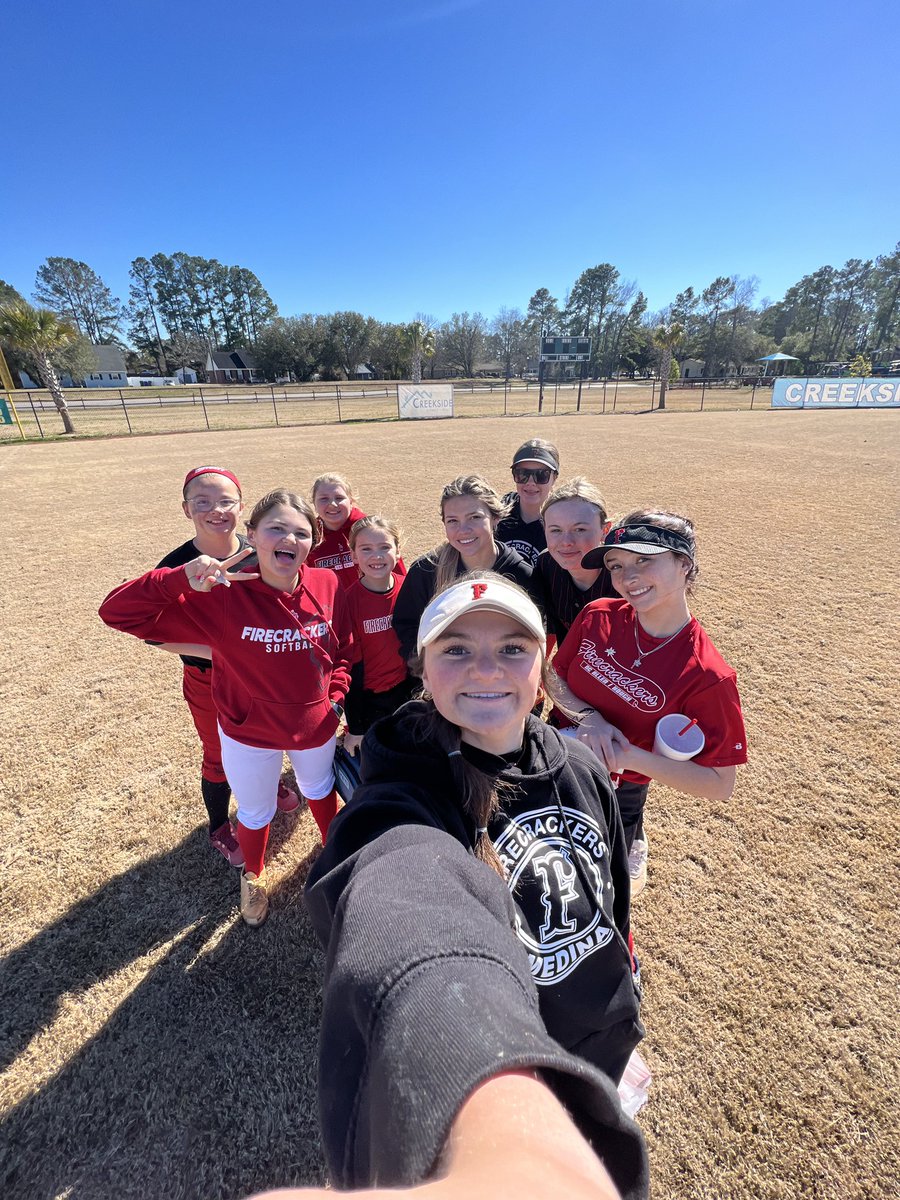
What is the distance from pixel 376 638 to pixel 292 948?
5.79 feet

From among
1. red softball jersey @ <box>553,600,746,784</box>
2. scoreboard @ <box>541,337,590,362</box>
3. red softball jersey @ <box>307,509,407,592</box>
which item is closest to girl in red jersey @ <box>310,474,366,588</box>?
red softball jersey @ <box>307,509,407,592</box>

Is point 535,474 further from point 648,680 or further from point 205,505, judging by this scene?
point 205,505

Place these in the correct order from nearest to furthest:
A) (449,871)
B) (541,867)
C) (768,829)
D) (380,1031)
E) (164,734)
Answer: (380,1031), (449,871), (541,867), (768,829), (164,734)

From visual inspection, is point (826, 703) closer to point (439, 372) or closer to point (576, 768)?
point (576, 768)

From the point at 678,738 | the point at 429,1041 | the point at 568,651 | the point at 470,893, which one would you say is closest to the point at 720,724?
the point at 678,738

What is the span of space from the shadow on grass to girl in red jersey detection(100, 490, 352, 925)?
62cm

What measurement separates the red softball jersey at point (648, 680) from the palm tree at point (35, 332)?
31020 millimetres

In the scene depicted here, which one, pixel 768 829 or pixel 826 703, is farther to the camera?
pixel 826 703

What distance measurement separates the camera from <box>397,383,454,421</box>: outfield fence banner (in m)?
31.9

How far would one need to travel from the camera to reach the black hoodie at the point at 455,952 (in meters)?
0.69

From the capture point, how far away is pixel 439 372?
80812 mm

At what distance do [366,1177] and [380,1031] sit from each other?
232 mm

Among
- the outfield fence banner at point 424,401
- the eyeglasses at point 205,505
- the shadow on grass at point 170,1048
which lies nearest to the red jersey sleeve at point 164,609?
the eyeglasses at point 205,505

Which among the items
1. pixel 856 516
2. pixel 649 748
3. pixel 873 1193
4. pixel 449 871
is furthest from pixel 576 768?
pixel 856 516
